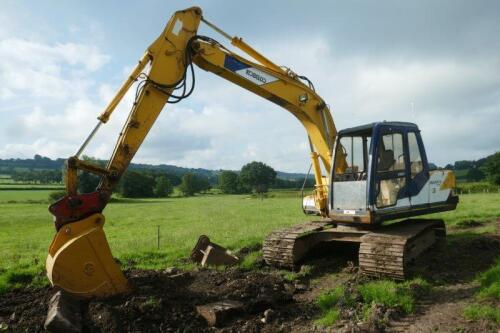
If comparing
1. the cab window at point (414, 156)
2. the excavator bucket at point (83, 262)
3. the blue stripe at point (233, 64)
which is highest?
the blue stripe at point (233, 64)

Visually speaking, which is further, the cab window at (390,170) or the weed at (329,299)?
the cab window at (390,170)

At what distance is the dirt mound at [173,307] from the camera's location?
5.78 metres

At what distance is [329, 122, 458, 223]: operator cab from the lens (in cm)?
838

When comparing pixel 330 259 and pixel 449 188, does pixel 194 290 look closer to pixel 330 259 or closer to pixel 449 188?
pixel 330 259

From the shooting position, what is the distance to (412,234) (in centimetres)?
819

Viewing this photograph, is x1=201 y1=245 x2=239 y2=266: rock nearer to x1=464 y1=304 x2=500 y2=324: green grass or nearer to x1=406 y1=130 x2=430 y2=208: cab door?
x1=406 y1=130 x2=430 y2=208: cab door

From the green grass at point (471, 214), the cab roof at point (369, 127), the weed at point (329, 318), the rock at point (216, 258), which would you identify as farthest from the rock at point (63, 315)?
the green grass at point (471, 214)

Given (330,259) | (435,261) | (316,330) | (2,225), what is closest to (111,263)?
(316,330)

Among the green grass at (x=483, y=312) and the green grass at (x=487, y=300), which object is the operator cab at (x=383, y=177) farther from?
the green grass at (x=483, y=312)

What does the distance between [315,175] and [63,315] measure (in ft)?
19.9

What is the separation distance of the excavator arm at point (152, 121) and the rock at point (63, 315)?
30cm

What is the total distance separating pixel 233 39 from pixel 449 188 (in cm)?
588

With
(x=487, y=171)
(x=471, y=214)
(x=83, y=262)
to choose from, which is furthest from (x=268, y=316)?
(x=487, y=171)

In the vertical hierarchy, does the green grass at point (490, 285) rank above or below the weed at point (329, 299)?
above
